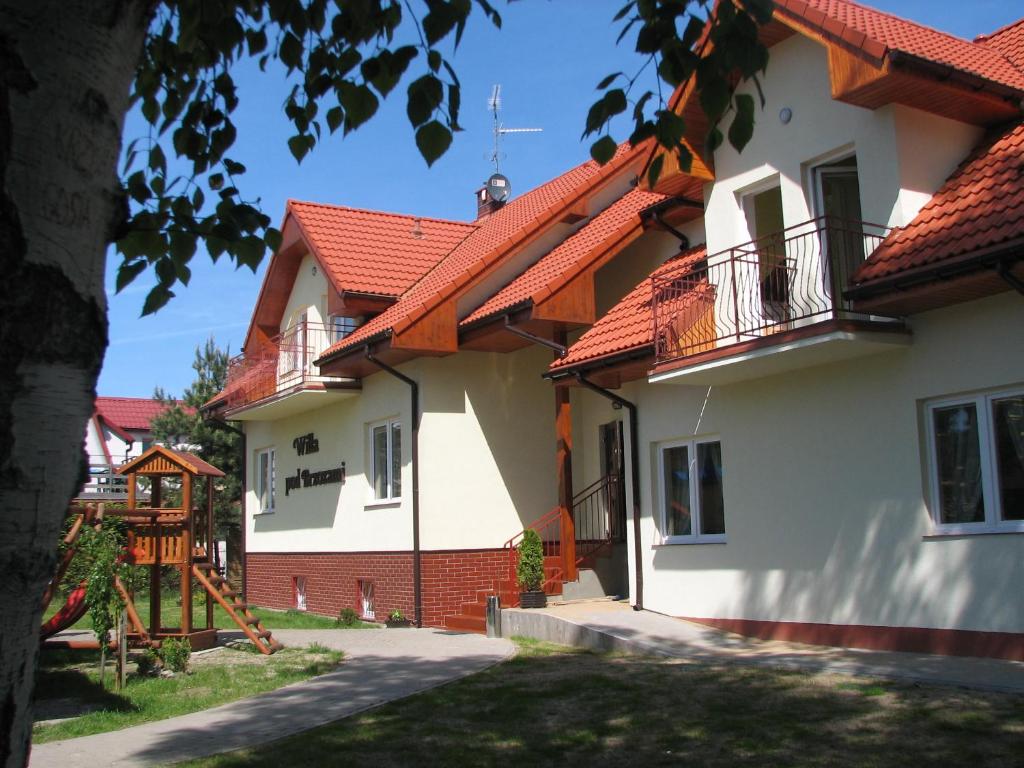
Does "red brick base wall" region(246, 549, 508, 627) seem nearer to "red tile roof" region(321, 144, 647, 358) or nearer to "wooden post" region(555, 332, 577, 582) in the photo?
"wooden post" region(555, 332, 577, 582)

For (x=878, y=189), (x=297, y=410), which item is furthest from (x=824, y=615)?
(x=297, y=410)

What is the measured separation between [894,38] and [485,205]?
551 inches

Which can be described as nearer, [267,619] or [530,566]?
[530,566]

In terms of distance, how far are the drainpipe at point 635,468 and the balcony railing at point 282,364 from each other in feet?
21.0

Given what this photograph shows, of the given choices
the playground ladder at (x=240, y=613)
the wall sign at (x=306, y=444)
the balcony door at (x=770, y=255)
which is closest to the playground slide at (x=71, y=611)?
the playground ladder at (x=240, y=613)

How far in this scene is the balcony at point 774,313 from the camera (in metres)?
10.4

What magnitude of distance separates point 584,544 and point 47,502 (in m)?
15.0

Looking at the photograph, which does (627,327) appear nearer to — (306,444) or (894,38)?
(894,38)

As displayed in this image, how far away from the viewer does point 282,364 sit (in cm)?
2155

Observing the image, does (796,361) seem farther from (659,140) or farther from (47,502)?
(47,502)

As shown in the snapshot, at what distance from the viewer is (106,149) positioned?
2230 mm

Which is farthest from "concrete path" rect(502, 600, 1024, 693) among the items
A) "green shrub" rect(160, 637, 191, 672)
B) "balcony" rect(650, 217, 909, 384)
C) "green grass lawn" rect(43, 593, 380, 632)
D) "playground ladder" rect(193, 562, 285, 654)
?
"green grass lawn" rect(43, 593, 380, 632)

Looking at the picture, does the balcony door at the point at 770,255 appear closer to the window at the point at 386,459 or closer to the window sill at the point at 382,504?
the window at the point at 386,459

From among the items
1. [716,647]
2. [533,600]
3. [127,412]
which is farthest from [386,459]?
[127,412]
